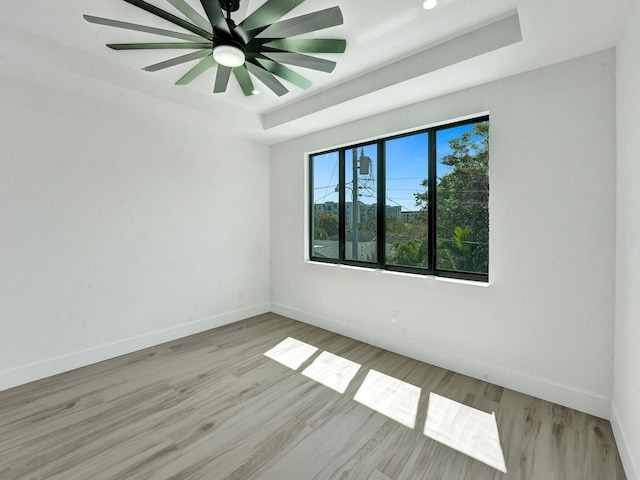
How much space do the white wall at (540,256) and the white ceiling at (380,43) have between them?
0.21m

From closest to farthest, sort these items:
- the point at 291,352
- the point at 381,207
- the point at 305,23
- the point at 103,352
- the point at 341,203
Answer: the point at 305,23
the point at 103,352
the point at 291,352
the point at 381,207
the point at 341,203

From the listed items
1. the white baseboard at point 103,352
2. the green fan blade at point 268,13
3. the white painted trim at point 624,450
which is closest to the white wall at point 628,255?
the white painted trim at point 624,450

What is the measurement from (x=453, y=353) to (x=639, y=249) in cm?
164

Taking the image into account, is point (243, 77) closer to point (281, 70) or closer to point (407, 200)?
point (281, 70)

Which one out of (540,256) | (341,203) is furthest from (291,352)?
(540,256)

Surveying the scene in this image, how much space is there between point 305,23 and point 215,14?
1.66 feet

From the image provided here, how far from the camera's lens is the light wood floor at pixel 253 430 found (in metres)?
1.69

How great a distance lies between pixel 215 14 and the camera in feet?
5.42

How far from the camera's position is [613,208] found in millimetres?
2053

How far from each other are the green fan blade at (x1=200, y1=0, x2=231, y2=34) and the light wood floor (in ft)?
8.36

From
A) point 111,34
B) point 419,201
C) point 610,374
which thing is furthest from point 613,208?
point 111,34

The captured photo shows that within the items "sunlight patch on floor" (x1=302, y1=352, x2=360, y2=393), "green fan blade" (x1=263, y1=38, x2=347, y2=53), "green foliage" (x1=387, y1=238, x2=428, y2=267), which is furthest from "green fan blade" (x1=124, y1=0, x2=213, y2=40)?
"sunlight patch on floor" (x1=302, y1=352, x2=360, y2=393)

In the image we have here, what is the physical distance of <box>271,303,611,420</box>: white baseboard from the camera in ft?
7.07

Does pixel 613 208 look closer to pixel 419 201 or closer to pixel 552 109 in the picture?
pixel 552 109
